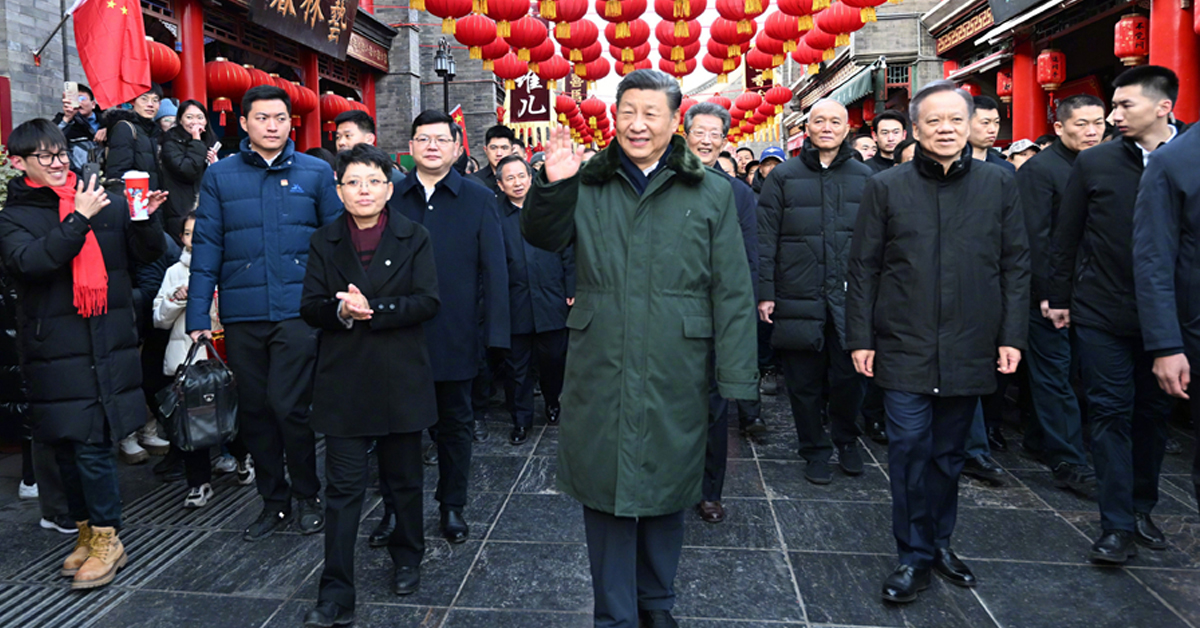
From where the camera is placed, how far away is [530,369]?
6.13 metres

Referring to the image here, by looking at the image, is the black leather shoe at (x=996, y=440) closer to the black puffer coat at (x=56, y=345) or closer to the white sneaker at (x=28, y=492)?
the black puffer coat at (x=56, y=345)

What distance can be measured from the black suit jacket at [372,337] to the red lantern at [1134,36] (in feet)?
30.5

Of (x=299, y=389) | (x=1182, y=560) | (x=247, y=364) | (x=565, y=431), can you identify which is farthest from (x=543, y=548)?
(x=1182, y=560)

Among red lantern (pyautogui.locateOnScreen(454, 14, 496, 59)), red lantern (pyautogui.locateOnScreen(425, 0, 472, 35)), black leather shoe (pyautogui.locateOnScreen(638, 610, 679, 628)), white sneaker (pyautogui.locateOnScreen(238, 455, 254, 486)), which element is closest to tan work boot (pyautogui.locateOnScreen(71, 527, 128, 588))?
white sneaker (pyautogui.locateOnScreen(238, 455, 254, 486))

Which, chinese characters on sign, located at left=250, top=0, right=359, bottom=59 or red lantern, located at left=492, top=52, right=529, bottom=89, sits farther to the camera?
red lantern, located at left=492, top=52, right=529, bottom=89

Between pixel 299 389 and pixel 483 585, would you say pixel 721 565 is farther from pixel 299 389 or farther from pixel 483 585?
pixel 299 389

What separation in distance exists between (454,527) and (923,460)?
217cm

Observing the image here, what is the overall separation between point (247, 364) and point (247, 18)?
10.3 metres

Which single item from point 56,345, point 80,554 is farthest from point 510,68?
point 80,554

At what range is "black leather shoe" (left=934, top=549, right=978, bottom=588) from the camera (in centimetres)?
335

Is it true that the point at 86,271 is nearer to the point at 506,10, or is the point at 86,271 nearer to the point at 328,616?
the point at 328,616

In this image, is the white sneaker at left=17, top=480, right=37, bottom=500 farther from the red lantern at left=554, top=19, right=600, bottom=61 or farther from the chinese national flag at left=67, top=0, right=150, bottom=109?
the red lantern at left=554, top=19, right=600, bottom=61

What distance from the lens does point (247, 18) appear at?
40.8 ft

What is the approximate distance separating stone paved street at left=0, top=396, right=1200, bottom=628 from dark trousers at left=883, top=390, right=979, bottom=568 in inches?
10.6
